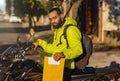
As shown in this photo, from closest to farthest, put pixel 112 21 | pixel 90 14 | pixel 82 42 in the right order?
pixel 82 42 → pixel 112 21 → pixel 90 14

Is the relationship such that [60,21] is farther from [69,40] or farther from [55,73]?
[55,73]

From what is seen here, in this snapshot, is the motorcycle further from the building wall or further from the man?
the building wall

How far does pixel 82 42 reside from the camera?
19.8 feet

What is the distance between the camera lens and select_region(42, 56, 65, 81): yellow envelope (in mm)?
5576

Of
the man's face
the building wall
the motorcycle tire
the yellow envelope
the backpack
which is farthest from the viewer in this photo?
the building wall

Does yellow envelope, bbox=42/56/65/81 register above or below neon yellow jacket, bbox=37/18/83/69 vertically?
below

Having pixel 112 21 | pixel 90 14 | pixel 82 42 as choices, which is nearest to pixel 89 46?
pixel 82 42

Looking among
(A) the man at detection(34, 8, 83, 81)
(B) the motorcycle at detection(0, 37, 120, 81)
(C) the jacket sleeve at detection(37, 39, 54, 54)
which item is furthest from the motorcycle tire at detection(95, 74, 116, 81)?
(C) the jacket sleeve at detection(37, 39, 54, 54)

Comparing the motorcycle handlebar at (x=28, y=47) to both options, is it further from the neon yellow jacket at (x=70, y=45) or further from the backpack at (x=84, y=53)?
the backpack at (x=84, y=53)

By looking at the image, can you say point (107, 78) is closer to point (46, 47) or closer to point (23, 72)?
point (46, 47)

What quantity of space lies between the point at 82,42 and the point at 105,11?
53.1 feet

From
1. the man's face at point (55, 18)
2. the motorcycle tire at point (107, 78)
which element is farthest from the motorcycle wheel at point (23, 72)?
the motorcycle tire at point (107, 78)

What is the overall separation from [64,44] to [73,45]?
19cm

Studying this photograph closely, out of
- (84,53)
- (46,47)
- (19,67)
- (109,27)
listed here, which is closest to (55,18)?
(46,47)
